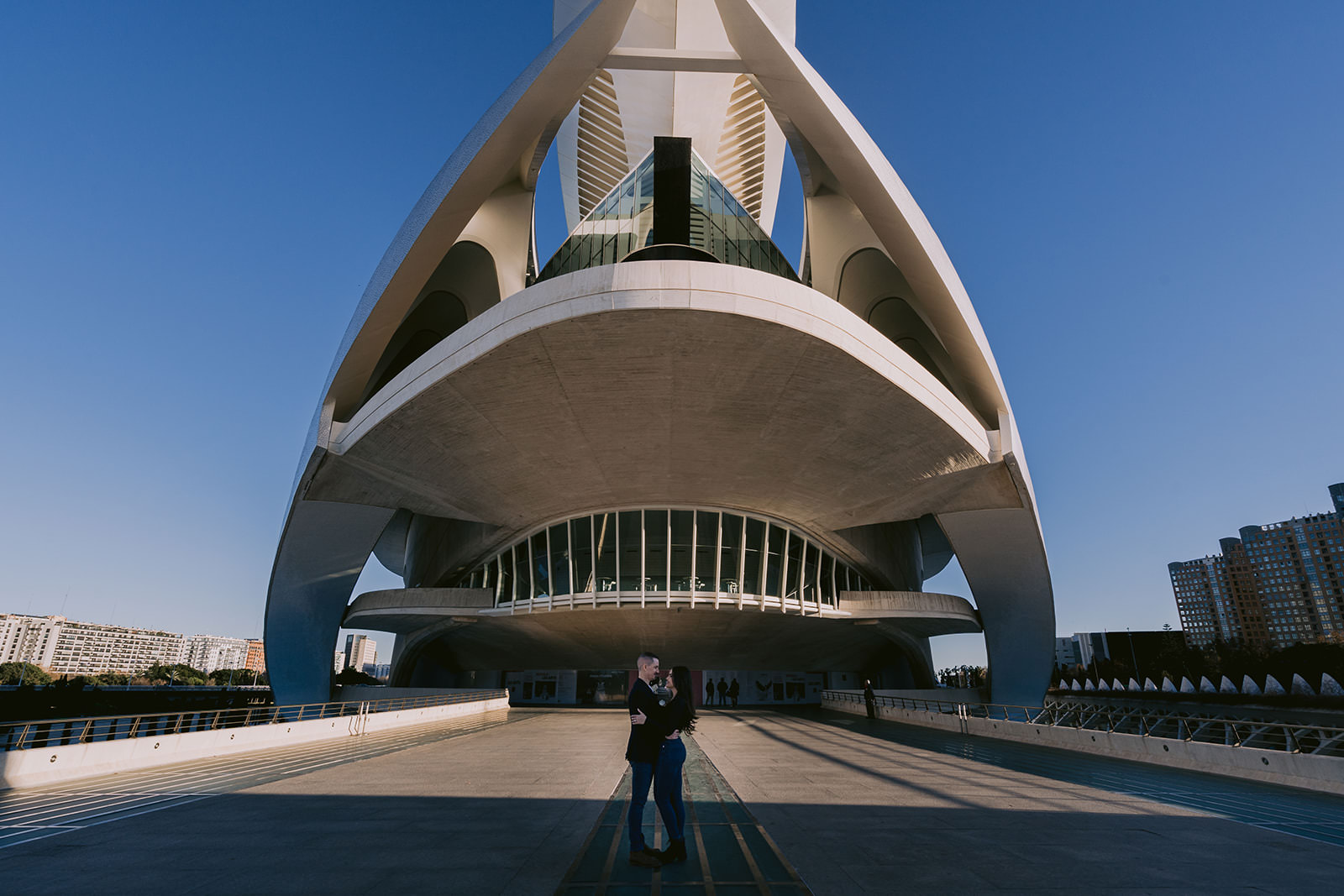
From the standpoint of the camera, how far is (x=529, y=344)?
52.5ft

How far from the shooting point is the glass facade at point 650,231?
2545cm

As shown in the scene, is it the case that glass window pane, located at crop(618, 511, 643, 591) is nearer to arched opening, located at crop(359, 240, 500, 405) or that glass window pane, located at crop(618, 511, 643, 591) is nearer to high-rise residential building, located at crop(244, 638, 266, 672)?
arched opening, located at crop(359, 240, 500, 405)

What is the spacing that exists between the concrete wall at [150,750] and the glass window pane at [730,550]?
14.2 meters

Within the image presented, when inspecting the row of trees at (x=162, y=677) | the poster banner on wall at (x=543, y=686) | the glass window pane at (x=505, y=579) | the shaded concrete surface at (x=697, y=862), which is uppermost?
the glass window pane at (x=505, y=579)

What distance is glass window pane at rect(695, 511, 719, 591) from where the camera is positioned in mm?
26547

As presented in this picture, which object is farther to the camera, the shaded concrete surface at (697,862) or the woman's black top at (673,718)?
the woman's black top at (673,718)

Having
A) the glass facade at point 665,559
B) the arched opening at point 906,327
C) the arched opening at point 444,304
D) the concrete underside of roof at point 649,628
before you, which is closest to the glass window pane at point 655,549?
the glass facade at point 665,559

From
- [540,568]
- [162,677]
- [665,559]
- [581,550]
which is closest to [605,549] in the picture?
[581,550]

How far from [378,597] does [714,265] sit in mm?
22137

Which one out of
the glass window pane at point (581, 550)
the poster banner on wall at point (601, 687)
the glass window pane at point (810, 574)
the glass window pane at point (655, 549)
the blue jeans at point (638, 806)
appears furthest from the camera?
the poster banner on wall at point (601, 687)

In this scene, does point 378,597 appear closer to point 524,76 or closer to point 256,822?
point 524,76

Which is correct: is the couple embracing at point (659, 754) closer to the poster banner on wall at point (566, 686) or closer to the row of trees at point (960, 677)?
the poster banner on wall at point (566, 686)

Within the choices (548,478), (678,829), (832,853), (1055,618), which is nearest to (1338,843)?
(832,853)

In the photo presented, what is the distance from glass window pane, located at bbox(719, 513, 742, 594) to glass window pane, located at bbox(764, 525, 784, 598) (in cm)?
126
